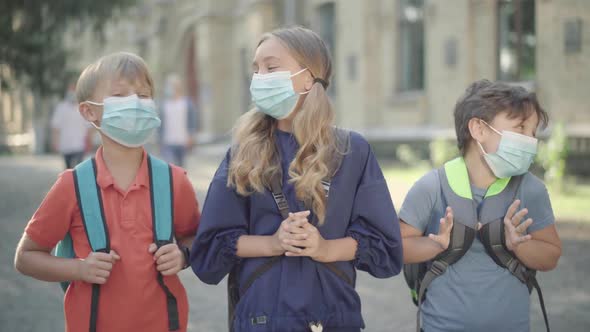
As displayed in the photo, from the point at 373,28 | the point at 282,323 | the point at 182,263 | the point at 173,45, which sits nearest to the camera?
the point at 282,323

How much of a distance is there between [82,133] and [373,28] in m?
10.4

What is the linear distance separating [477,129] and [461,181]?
25 cm

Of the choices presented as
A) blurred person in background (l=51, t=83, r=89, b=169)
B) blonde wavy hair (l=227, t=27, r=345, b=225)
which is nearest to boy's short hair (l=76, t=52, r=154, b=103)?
blonde wavy hair (l=227, t=27, r=345, b=225)

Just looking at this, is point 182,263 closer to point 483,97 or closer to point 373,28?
point 483,97

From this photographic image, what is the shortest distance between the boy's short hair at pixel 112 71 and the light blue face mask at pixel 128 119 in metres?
0.07

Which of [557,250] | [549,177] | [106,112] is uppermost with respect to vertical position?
[106,112]

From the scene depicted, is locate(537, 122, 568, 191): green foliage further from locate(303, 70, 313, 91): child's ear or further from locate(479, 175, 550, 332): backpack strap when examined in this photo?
locate(303, 70, 313, 91): child's ear

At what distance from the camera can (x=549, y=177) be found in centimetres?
1154

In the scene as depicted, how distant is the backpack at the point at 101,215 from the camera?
2.83 metres

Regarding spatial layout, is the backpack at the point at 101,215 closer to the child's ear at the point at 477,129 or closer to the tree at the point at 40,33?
the child's ear at the point at 477,129

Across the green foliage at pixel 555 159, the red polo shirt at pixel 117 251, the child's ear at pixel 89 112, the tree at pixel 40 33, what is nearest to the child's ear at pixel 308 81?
the red polo shirt at pixel 117 251

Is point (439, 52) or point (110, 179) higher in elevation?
point (439, 52)

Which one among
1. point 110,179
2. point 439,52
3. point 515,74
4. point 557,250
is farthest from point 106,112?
point 439,52

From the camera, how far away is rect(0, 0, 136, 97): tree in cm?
1333
